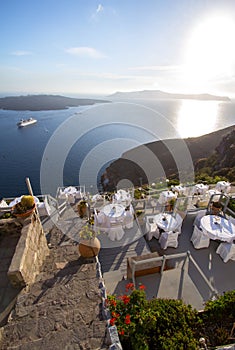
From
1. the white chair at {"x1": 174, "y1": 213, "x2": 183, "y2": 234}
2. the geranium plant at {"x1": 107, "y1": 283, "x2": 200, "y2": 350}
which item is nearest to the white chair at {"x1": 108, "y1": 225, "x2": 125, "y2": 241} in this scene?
the white chair at {"x1": 174, "y1": 213, "x2": 183, "y2": 234}

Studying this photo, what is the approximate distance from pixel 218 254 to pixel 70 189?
7.34 metres

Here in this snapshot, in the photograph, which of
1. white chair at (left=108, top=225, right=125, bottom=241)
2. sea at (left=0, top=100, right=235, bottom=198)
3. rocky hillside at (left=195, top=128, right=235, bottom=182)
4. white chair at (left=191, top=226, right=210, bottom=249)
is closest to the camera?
white chair at (left=191, top=226, right=210, bottom=249)

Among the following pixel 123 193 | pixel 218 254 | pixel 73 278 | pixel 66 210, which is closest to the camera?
pixel 73 278

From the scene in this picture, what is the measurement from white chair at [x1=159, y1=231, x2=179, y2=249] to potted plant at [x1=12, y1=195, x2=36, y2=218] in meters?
3.80

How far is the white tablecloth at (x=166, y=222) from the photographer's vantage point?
17.0 feet

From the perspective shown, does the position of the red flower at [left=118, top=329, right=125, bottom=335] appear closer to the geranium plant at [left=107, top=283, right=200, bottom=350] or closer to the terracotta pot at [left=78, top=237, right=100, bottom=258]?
the geranium plant at [left=107, top=283, right=200, bottom=350]

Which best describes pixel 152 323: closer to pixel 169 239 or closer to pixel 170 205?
pixel 169 239

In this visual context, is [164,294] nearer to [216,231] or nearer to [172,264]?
[172,264]

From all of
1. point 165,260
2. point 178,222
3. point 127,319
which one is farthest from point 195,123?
point 127,319

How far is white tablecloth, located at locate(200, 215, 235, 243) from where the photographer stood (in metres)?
4.64

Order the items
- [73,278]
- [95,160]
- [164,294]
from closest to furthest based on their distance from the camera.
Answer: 1. [73,278]
2. [164,294]
3. [95,160]

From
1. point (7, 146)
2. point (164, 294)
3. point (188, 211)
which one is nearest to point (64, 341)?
point (164, 294)

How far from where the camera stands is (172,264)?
4766 mm

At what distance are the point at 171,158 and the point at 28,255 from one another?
35.6 m
